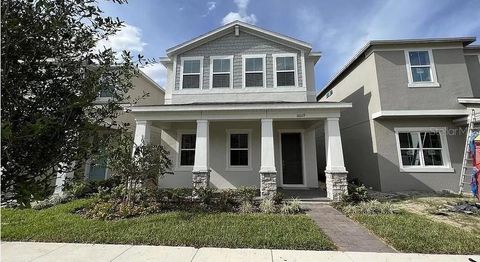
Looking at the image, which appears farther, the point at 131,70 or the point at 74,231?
the point at 74,231

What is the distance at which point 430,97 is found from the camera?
1055 cm

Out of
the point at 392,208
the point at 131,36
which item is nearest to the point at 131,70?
the point at 131,36

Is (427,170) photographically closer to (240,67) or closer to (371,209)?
(371,209)

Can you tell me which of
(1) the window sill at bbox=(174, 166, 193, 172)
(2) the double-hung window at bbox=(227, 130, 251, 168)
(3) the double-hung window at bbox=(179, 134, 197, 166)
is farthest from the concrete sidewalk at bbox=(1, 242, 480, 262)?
(3) the double-hung window at bbox=(179, 134, 197, 166)

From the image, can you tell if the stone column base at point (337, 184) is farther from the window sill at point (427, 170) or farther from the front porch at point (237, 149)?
the window sill at point (427, 170)

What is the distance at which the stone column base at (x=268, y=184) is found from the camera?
8844 millimetres

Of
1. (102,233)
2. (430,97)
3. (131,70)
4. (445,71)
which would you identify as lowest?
(102,233)

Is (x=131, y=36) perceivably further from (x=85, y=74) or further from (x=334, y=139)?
(x=334, y=139)

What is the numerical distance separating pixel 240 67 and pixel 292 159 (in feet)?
15.9

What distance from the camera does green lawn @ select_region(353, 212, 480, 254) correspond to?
4652mm

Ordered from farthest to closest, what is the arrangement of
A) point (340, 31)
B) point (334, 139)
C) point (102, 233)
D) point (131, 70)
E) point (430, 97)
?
1. point (340, 31)
2. point (430, 97)
3. point (334, 139)
4. point (102, 233)
5. point (131, 70)

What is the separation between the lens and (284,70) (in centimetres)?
1168

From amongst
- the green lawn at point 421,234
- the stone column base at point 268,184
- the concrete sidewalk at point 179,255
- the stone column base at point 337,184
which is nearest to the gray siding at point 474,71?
the stone column base at point 337,184

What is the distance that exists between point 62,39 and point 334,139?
8.49 metres
